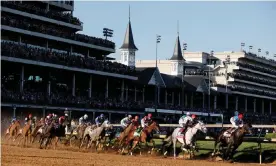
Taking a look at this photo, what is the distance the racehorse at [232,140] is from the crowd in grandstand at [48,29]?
94.2 feet

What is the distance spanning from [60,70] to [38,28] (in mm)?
4402

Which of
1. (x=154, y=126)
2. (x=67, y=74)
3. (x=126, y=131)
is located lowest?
(x=126, y=131)

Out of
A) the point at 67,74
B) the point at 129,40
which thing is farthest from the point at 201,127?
the point at 129,40

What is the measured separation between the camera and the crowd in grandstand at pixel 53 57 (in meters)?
45.9

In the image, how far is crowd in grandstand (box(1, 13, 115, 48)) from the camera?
4819 centimetres

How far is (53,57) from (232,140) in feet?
99.7

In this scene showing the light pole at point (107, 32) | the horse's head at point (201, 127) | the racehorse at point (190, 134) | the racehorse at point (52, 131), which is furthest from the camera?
the light pole at point (107, 32)

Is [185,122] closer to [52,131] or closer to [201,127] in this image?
[201,127]

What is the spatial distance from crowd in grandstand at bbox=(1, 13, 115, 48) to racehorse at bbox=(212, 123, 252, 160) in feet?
94.2

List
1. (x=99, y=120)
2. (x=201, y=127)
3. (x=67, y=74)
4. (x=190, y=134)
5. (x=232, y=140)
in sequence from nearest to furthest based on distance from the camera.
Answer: (x=232, y=140) → (x=201, y=127) → (x=190, y=134) → (x=99, y=120) → (x=67, y=74)

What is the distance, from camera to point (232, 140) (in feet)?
72.9

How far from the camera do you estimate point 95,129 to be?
96.2 ft

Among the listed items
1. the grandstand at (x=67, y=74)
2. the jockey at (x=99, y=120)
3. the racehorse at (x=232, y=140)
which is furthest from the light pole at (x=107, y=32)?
the racehorse at (x=232, y=140)

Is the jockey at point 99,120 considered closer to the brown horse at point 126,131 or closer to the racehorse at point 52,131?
the racehorse at point 52,131
